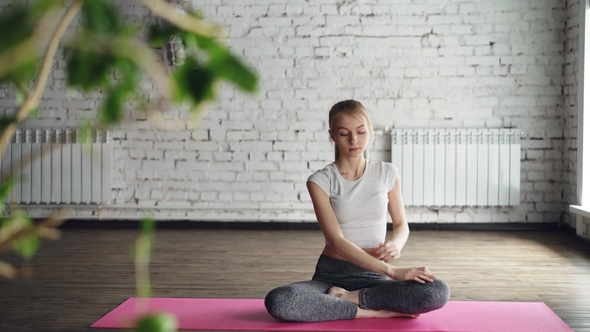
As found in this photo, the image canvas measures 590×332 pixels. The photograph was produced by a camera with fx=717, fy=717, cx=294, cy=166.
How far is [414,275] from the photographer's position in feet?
9.49

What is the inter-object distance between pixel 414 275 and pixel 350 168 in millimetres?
568

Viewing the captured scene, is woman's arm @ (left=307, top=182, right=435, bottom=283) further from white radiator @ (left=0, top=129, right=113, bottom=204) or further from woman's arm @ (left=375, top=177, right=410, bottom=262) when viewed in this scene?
white radiator @ (left=0, top=129, right=113, bottom=204)

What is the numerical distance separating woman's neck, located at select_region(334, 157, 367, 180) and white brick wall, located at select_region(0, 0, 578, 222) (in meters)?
3.10

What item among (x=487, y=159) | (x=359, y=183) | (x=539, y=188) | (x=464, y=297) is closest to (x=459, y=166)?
(x=487, y=159)

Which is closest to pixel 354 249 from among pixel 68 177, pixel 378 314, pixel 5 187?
pixel 378 314

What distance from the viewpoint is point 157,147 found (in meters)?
6.46

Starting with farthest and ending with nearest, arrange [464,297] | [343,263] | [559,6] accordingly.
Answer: [559,6]
[464,297]
[343,263]

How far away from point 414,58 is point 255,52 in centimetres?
140

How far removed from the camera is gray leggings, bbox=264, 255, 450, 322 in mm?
2962

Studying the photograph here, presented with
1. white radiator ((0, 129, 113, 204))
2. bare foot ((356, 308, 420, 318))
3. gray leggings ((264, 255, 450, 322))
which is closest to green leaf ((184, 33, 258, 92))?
Answer: gray leggings ((264, 255, 450, 322))

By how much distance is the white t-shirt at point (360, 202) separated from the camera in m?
3.08

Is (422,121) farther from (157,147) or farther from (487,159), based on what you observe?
(157,147)

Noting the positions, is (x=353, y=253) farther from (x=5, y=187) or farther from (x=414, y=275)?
(x=5, y=187)

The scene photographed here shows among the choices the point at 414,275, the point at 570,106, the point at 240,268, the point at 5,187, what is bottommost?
the point at 240,268
